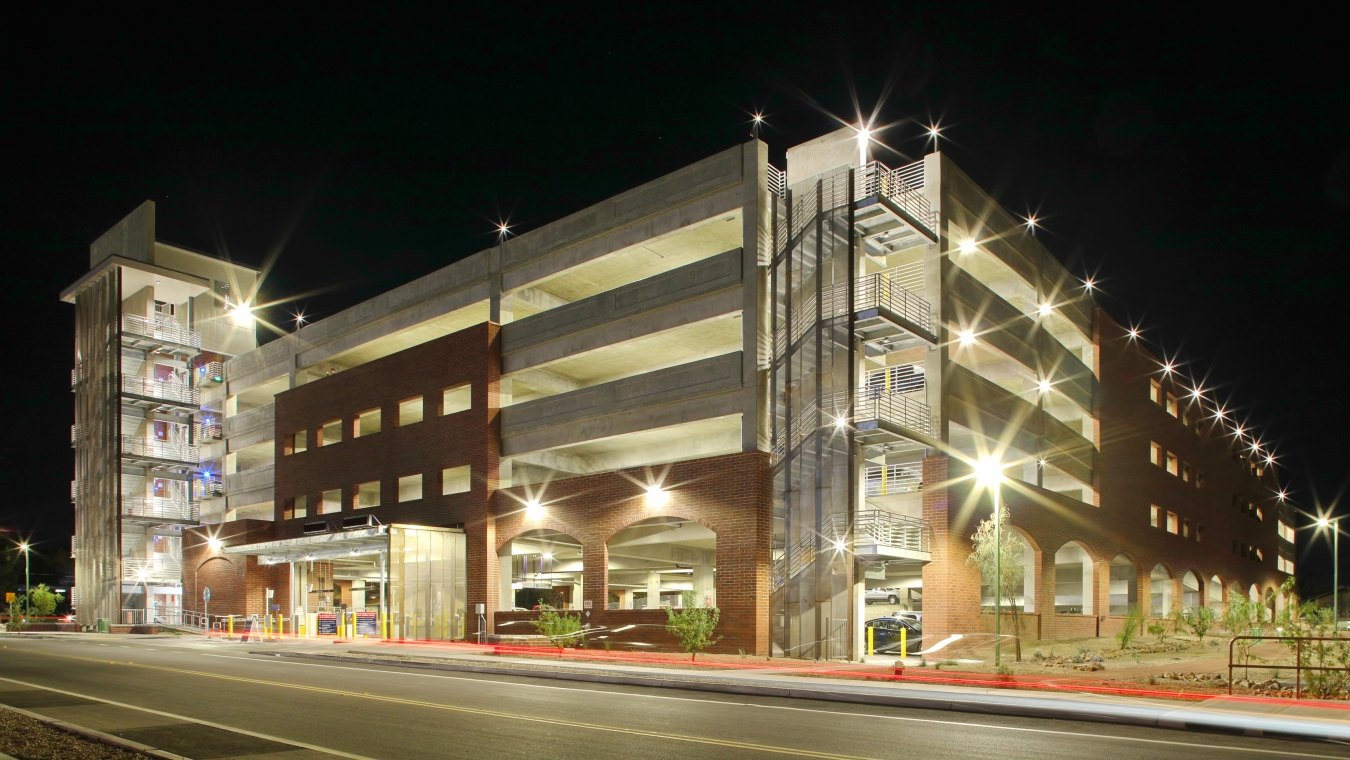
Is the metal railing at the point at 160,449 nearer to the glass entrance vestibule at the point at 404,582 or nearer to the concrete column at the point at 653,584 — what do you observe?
the glass entrance vestibule at the point at 404,582

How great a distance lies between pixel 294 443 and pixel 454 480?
14351 mm

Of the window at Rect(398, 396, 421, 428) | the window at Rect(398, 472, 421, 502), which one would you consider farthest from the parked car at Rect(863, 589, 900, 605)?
the window at Rect(398, 396, 421, 428)

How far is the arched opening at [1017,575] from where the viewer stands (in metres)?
32.5

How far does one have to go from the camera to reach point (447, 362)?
147 feet

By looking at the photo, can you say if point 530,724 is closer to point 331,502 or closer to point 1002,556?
point 1002,556

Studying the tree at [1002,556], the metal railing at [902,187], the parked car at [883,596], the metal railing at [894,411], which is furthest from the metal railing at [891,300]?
the parked car at [883,596]

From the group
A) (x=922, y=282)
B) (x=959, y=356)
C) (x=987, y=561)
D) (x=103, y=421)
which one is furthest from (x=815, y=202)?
(x=103, y=421)

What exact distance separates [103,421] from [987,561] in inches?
2269

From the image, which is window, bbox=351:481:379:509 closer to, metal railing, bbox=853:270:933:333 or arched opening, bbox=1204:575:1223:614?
metal railing, bbox=853:270:933:333

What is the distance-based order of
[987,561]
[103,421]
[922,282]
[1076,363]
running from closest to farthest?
[987,561]
[922,282]
[1076,363]
[103,421]

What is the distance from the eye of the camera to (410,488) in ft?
159

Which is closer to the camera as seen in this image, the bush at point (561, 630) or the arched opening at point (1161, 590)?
the bush at point (561, 630)

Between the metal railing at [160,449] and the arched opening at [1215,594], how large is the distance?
64.5 metres

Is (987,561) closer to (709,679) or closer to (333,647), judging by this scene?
(709,679)
